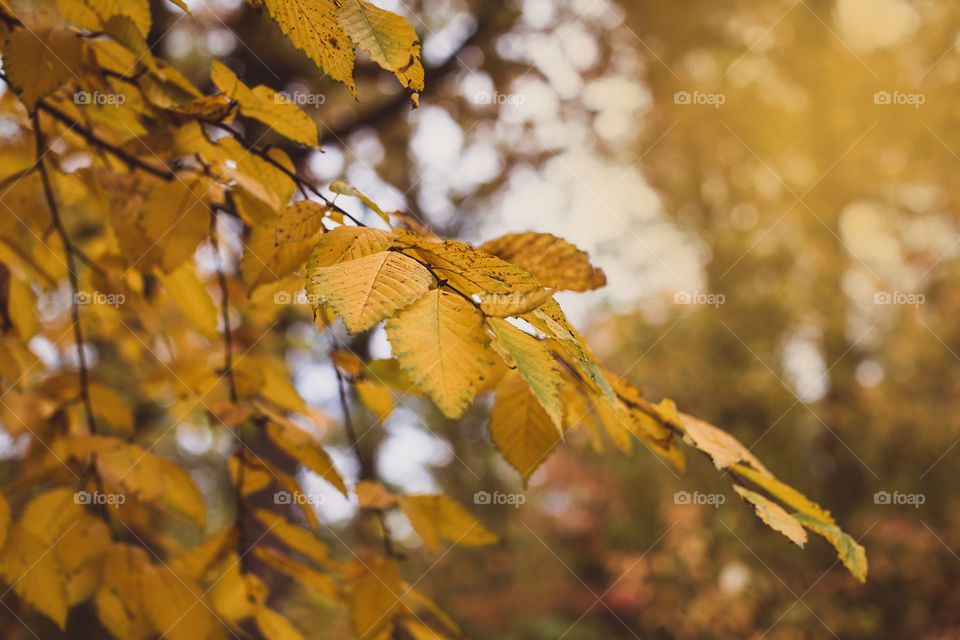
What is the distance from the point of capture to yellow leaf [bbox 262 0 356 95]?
47cm

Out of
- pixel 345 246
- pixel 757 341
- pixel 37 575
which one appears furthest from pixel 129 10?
pixel 757 341

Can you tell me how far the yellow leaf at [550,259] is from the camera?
71 cm

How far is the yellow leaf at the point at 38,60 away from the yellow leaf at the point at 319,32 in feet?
1.13

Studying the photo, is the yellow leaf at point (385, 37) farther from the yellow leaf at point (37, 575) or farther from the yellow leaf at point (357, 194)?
the yellow leaf at point (37, 575)

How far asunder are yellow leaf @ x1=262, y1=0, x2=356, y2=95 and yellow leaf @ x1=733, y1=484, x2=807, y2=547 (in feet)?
1.69

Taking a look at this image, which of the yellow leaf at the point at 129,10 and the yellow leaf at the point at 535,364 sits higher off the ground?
the yellow leaf at the point at 129,10

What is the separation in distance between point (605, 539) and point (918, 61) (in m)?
5.25

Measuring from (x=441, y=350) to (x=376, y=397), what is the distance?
0.58 metres

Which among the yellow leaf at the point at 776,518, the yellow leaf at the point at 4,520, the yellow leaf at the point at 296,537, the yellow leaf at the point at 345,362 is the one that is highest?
the yellow leaf at the point at 776,518

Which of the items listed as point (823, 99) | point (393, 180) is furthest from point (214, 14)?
point (823, 99)

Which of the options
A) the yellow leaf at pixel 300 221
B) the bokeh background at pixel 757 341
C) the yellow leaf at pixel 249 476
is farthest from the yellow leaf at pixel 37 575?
the bokeh background at pixel 757 341

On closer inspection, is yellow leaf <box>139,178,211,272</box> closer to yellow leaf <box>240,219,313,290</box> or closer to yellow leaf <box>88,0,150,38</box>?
yellow leaf <box>240,219,313,290</box>

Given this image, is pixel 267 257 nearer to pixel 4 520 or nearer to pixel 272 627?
pixel 4 520

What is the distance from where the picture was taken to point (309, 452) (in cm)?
80
